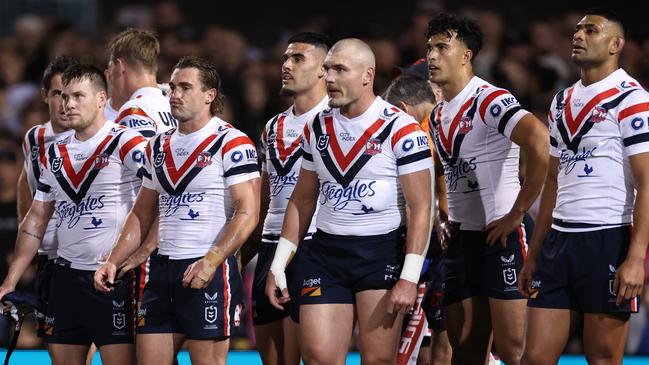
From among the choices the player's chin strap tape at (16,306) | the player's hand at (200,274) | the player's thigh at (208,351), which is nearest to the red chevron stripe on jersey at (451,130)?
the player's hand at (200,274)

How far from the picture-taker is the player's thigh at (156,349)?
6027 millimetres

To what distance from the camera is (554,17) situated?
12.1m

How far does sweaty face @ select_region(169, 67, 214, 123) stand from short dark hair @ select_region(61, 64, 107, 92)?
0.58 metres

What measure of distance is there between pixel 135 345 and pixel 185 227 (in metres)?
0.77

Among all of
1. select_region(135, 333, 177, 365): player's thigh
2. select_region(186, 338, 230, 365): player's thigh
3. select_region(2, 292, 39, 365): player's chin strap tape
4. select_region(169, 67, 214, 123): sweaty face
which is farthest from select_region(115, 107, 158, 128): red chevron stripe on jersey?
select_region(186, 338, 230, 365): player's thigh

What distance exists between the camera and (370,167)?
18.6ft

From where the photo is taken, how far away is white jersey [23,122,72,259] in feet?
23.1

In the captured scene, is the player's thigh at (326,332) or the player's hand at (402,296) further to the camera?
the player's thigh at (326,332)

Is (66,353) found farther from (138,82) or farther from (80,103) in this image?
(138,82)

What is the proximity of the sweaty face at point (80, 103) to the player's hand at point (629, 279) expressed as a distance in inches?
114

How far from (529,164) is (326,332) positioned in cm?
137

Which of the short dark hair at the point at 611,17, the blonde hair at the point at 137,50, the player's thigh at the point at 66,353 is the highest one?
the blonde hair at the point at 137,50

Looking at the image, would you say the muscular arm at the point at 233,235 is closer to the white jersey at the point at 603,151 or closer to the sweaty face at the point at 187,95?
the sweaty face at the point at 187,95

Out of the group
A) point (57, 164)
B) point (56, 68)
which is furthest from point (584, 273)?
point (56, 68)
